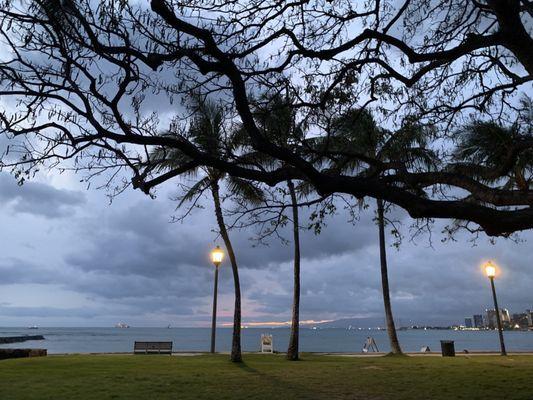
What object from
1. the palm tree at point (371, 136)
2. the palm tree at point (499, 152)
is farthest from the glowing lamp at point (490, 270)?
the palm tree at point (371, 136)

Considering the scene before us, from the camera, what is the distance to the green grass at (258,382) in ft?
35.4

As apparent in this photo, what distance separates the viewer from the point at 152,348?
26234 mm

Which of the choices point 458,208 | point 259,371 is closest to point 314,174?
point 458,208

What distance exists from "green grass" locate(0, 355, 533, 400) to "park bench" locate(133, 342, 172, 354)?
881 cm

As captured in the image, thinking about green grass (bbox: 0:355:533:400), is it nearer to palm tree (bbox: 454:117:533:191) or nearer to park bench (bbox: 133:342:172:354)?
palm tree (bbox: 454:117:533:191)

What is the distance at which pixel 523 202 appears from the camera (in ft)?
25.5

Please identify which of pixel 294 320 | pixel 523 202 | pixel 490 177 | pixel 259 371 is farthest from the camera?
pixel 294 320

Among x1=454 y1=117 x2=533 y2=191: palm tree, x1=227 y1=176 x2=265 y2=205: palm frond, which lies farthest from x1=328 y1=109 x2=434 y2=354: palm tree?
x1=227 y1=176 x2=265 y2=205: palm frond

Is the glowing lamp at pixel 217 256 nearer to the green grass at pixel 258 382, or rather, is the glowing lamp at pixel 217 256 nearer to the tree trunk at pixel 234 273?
the tree trunk at pixel 234 273

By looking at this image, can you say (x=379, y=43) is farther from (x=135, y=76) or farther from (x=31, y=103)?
(x=31, y=103)

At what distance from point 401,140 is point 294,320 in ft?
45.2

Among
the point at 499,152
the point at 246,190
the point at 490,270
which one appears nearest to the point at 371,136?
the point at 499,152

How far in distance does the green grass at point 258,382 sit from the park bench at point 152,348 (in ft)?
28.9

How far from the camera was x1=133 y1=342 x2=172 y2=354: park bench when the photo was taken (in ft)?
85.5
